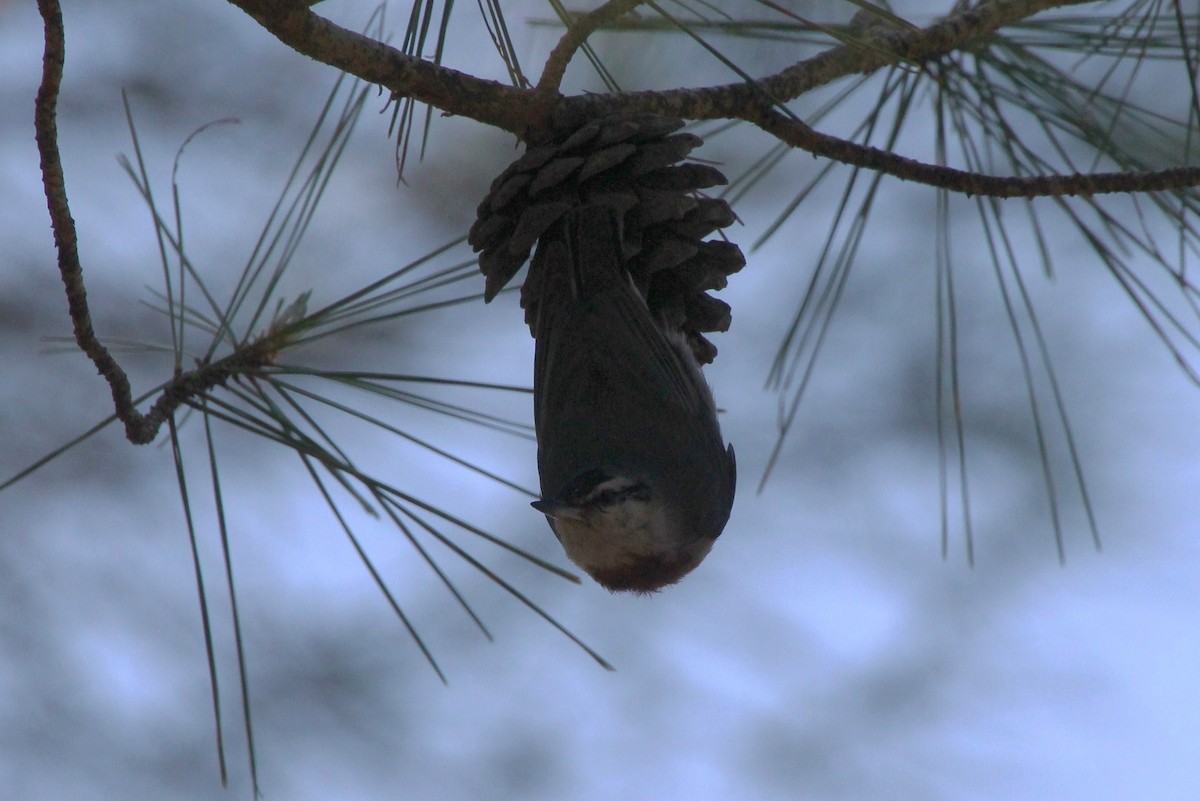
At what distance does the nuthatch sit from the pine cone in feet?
0.11

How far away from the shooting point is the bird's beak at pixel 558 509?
4.15 ft

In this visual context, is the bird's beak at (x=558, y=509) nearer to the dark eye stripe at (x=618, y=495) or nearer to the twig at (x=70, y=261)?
the dark eye stripe at (x=618, y=495)

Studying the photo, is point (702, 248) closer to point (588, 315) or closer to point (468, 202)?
point (588, 315)

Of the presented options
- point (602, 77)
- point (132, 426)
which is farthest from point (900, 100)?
point (132, 426)

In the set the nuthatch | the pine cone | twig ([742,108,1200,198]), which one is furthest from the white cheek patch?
twig ([742,108,1200,198])

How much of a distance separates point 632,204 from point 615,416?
253 mm

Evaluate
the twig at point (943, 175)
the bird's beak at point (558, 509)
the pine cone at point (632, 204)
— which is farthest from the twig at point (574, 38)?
the bird's beak at point (558, 509)

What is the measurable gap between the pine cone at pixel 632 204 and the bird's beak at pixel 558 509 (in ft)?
0.76

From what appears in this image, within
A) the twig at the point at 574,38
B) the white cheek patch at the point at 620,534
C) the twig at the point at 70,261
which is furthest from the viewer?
the white cheek patch at the point at 620,534

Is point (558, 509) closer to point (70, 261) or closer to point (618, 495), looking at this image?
point (618, 495)

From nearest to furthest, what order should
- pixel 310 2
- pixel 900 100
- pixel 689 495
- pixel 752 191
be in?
1. pixel 310 2
2. pixel 689 495
3. pixel 900 100
4. pixel 752 191

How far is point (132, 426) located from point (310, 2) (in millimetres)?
427

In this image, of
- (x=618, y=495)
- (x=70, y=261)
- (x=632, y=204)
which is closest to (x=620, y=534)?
(x=618, y=495)

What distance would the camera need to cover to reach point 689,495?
1.37 m
